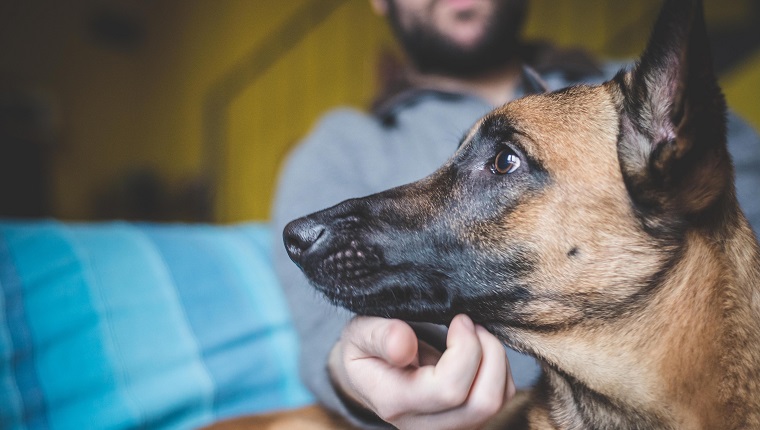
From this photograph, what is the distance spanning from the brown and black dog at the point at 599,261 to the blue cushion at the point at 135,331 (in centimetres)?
81

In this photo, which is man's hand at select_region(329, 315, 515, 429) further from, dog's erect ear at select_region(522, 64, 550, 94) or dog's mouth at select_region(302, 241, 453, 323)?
dog's erect ear at select_region(522, 64, 550, 94)

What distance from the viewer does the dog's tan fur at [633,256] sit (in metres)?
0.96

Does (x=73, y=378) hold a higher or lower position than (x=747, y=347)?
lower

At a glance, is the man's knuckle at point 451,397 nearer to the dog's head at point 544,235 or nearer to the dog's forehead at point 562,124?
the dog's head at point 544,235

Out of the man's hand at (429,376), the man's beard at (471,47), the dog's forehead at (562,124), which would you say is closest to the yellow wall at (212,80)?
the man's beard at (471,47)

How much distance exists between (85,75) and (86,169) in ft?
3.69

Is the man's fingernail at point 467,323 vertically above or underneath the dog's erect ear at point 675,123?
underneath

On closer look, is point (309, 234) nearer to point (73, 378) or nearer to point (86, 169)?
point (73, 378)

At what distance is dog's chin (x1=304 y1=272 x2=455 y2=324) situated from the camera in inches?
39.7

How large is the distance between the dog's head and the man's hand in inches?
4.0

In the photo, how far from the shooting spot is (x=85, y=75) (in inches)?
267

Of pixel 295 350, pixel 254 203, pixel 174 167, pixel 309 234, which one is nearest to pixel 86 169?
pixel 174 167

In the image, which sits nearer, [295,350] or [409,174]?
[409,174]

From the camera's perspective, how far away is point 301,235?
102 centimetres
